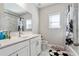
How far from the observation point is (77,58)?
1.46 metres

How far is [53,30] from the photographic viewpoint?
3461mm

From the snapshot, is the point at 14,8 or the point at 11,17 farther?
the point at 14,8

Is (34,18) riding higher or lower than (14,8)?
lower

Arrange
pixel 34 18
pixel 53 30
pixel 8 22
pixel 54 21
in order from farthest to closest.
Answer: pixel 34 18 < pixel 53 30 < pixel 54 21 < pixel 8 22

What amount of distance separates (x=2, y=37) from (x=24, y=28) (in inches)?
48.6

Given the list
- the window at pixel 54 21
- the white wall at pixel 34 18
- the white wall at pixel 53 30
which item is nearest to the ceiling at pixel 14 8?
the white wall at pixel 34 18

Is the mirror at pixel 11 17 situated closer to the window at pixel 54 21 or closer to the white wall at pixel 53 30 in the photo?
the white wall at pixel 53 30

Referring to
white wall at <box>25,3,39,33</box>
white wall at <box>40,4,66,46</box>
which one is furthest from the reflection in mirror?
white wall at <box>40,4,66,46</box>

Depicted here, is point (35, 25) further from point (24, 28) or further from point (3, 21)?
point (3, 21)

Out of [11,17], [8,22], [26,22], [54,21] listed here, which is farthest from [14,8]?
[54,21]

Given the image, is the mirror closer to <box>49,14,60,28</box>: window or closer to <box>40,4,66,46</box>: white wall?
<box>40,4,66,46</box>: white wall

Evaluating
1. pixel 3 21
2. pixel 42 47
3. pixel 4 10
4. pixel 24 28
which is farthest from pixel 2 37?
pixel 42 47

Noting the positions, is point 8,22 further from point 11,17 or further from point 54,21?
point 54,21

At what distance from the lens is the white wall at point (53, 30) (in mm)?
3266
